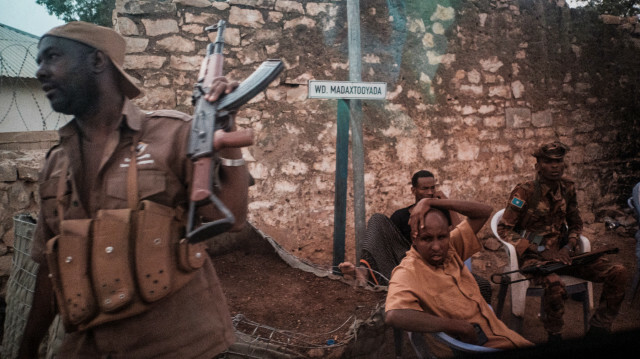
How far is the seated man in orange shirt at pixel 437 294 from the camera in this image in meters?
1.87

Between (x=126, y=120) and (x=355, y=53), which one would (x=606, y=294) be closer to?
(x=355, y=53)

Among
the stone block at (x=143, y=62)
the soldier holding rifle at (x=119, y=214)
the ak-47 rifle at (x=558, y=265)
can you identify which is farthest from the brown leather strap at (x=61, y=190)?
the stone block at (x=143, y=62)

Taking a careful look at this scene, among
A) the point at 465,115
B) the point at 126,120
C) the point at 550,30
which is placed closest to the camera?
the point at 126,120

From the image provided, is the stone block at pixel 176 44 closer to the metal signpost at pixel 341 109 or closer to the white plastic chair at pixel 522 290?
the metal signpost at pixel 341 109

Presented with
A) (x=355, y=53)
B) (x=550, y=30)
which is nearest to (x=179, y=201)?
(x=355, y=53)

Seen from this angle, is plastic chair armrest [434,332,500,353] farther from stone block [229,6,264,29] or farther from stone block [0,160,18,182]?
stone block [229,6,264,29]

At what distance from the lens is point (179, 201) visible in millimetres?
1323

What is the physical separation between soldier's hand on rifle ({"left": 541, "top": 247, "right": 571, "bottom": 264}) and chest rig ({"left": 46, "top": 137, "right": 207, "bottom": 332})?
275 cm

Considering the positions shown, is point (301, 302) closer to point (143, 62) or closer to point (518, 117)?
point (143, 62)

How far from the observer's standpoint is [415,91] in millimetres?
4840

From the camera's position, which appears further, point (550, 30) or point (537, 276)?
point (550, 30)

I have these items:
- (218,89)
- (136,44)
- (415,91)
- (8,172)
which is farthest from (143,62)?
(415,91)

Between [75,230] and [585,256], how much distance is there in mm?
3122

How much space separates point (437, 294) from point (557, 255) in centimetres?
142
